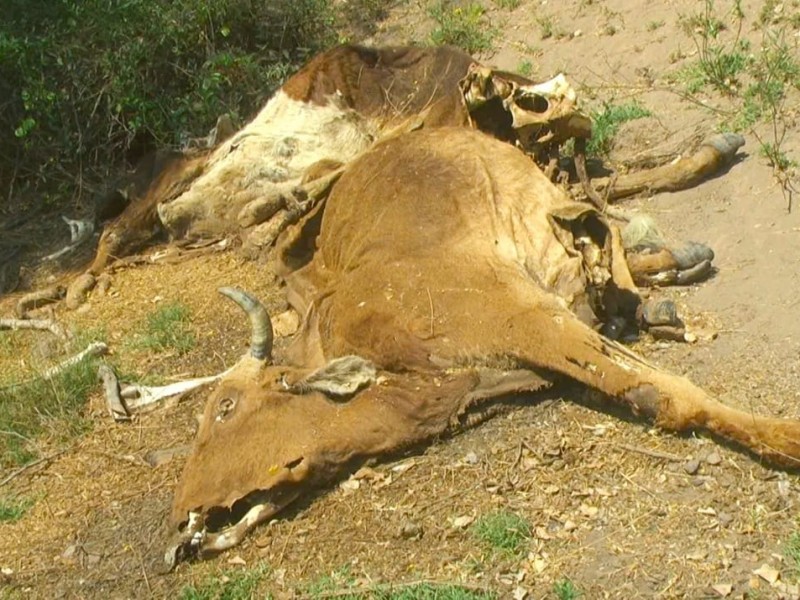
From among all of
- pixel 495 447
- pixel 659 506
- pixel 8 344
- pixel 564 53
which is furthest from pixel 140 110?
pixel 659 506

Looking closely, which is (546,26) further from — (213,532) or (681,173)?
(213,532)

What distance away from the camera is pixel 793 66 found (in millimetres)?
6582

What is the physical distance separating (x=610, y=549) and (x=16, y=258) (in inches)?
210

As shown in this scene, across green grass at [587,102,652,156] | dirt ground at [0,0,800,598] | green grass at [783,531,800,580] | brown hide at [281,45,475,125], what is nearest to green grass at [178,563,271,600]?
dirt ground at [0,0,800,598]

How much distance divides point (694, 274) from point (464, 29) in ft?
13.0

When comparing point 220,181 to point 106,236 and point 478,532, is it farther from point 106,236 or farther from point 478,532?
point 478,532

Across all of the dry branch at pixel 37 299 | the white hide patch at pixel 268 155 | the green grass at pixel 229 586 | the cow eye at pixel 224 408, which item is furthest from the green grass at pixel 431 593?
the dry branch at pixel 37 299

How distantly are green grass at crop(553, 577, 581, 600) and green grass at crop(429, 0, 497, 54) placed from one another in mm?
5514

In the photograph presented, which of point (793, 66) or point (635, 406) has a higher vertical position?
point (793, 66)

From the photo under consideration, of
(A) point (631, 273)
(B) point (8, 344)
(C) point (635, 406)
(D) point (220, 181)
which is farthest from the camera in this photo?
(D) point (220, 181)

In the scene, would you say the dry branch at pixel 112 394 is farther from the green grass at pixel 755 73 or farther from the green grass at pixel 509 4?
the green grass at pixel 509 4

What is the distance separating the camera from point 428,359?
4.47m

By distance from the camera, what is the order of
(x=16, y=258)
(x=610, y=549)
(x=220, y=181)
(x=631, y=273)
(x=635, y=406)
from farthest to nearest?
(x=16, y=258) → (x=220, y=181) → (x=631, y=273) → (x=635, y=406) → (x=610, y=549)

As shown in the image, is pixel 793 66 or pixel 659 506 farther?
pixel 793 66
